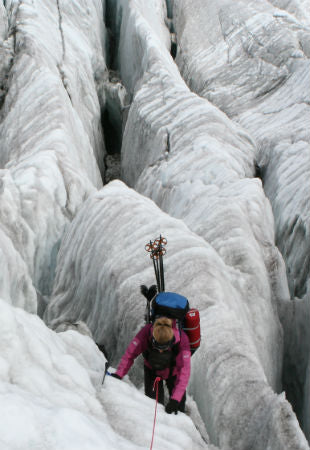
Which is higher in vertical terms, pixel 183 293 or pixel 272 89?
pixel 272 89

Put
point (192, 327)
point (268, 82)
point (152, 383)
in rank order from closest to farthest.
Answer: point (192, 327)
point (152, 383)
point (268, 82)

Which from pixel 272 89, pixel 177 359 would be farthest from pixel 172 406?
pixel 272 89

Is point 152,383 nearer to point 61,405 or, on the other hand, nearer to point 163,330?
point 163,330

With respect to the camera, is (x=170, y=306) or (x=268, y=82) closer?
(x=170, y=306)

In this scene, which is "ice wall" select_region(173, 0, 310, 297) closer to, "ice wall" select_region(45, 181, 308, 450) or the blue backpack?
"ice wall" select_region(45, 181, 308, 450)

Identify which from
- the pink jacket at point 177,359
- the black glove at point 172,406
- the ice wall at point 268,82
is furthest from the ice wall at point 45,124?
the ice wall at point 268,82

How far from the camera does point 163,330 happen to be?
3.74 meters

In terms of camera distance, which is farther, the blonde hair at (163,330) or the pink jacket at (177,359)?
the pink jacket at (177,359)

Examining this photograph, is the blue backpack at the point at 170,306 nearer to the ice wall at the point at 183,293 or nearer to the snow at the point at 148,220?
the snow at the point at 148,220

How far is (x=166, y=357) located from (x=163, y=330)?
1.02 ft

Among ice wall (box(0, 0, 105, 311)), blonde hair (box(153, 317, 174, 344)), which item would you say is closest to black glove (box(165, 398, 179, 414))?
blonde hair (box(153, 317, 174, 344))

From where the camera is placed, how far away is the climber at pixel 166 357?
12.5 ft

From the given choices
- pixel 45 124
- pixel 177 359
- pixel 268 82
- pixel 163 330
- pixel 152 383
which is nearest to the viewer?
pixel 163 330

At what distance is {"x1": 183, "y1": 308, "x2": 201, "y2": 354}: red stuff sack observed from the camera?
A: 4164 millimetres
